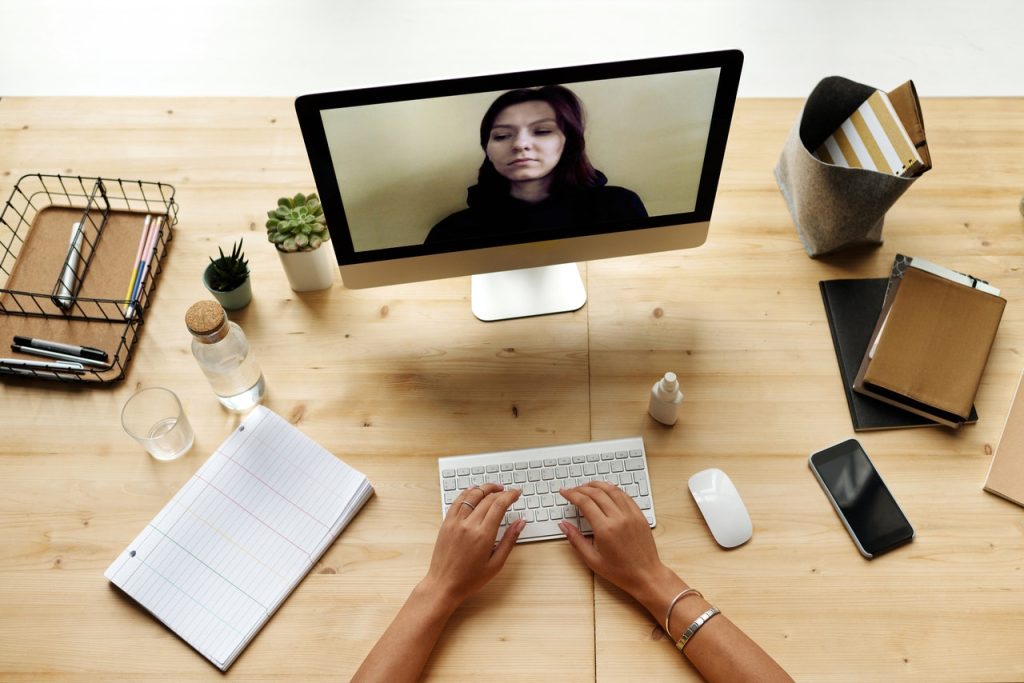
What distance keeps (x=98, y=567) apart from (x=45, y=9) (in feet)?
5.34

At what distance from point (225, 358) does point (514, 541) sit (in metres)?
0.48

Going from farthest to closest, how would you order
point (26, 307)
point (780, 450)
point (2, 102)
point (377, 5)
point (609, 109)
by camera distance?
point (377, 5) < point (2, 102) < point (26, 307) < point (780, 450) < point (609, 109)

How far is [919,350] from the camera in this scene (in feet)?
3.93

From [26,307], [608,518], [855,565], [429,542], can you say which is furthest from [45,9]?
[855,565]

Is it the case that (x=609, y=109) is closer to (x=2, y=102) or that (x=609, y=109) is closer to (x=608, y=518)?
(x=608, y=518)

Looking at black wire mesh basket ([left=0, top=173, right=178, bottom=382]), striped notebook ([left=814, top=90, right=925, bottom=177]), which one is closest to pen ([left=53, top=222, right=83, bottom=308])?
black wire mesh basket ([left=0, top=173, right=178, bottom=382])

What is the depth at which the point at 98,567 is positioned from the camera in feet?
3.52

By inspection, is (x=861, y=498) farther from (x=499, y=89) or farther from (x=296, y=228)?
(x=296, y=228)

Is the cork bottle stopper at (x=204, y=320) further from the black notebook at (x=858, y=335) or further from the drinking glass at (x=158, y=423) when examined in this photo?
the black notebook at (x=858, y=335)

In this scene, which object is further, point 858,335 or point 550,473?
point 858,335

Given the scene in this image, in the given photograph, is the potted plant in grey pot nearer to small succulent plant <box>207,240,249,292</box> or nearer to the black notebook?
small succulent plant <box>207,240,249,292</box>

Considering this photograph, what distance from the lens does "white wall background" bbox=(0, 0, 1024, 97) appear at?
190cm

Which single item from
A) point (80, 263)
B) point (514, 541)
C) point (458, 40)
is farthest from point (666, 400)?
point (458, 40)

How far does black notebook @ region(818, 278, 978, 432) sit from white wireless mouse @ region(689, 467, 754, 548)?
0.76ft
